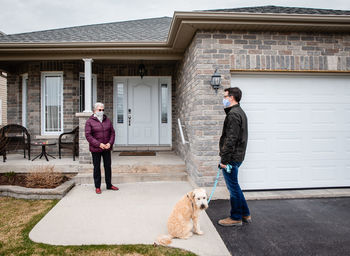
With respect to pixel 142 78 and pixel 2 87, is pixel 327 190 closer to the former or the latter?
pixel 142 78

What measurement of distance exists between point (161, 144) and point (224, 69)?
3.89 meters

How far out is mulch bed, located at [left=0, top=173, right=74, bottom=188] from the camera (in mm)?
4793

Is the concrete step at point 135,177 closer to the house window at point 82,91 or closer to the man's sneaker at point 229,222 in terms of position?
the man's sneaker at point 229,222

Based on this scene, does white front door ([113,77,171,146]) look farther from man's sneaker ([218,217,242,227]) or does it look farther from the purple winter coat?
Result: man's sneaker ([218,217,242,227])

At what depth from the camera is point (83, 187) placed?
193 inches

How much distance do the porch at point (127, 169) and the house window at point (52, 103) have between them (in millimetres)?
1489

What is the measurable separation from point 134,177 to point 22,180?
7.90 feet

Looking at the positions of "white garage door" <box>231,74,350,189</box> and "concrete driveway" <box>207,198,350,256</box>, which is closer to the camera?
"concrete driveway" <box>207,198,350,256</box>

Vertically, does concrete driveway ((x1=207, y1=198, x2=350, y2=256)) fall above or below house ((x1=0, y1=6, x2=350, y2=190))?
below

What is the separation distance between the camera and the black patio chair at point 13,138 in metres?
6.27

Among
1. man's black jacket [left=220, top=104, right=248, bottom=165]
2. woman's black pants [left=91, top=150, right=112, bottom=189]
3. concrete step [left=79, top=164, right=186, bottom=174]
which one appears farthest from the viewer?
concrete step [left=79, top=164, right=186, bottom=174]

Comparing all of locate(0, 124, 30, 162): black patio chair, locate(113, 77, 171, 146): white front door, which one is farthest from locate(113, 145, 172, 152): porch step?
locate(0, 124, 30, 162): black patio chair

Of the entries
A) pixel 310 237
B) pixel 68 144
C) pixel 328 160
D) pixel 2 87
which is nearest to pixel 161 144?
pixel 68 144

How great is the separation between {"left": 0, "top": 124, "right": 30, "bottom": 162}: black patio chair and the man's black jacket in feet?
17.9
